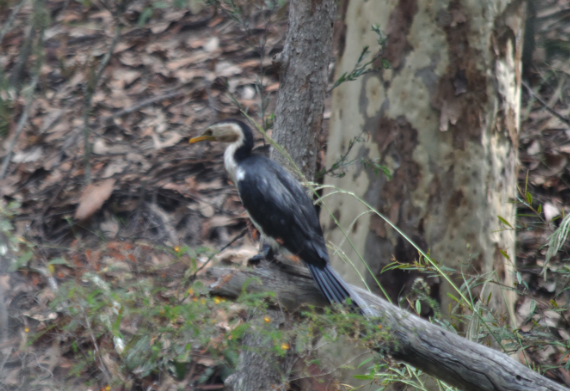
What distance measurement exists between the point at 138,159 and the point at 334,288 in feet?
10.4

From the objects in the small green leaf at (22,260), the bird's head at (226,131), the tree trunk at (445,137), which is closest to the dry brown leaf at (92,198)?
the small green leaf at (22,260)

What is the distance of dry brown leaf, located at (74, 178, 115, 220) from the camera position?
16.2 feet

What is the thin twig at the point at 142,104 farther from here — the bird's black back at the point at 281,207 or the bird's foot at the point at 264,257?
the bird's foot at the point at 264,257

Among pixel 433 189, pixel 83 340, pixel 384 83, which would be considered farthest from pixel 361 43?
pixel 83 340

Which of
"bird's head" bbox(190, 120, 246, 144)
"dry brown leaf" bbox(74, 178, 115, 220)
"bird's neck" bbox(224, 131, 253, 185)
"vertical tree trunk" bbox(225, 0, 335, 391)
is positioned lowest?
"dry brown leaf" bbox(74, 178, 115, 220)

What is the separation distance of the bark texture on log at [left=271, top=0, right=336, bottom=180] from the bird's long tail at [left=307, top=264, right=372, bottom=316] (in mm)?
862

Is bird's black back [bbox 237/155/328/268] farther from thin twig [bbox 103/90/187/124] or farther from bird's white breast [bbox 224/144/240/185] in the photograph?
thin twig [bbox 103/90/187/124]

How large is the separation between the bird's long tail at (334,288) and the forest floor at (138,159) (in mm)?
889

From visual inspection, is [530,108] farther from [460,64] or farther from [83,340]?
[83,340]

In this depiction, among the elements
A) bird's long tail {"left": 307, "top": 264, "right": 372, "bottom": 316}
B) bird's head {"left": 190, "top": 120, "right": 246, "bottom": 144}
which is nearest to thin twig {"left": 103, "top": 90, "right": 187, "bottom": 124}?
bird's head {"left": 190, "top": 120, "right": 246, "bottom": 144}

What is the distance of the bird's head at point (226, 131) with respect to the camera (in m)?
3.58

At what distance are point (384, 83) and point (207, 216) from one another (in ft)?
6.33

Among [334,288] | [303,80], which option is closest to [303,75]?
[303,80]

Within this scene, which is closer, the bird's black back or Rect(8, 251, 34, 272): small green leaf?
the bird's black back
